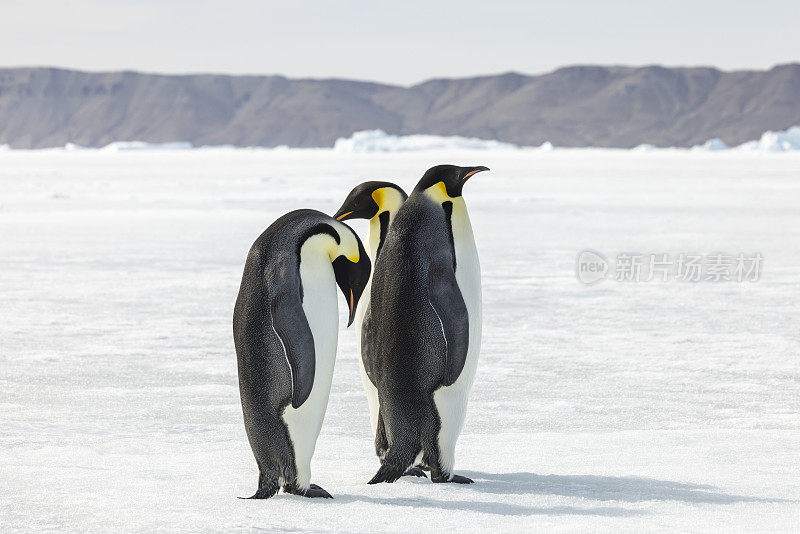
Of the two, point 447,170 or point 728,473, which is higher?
point 447,170

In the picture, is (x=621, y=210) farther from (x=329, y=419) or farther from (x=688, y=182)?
(x=329, y=419)

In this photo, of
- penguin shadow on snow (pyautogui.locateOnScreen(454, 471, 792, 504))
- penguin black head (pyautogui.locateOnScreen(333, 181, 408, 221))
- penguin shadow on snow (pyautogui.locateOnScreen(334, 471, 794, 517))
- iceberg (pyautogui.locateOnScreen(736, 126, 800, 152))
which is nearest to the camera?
penguin shadow on snow (pyautogui.locateOnScreen(334, 471, 794, 517))

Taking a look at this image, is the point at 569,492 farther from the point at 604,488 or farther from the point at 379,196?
the point at 379,196

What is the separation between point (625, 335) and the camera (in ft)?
17.7

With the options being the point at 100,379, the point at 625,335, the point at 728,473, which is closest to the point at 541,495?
the point at 728,473

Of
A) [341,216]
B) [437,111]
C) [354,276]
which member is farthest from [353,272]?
[437,111]

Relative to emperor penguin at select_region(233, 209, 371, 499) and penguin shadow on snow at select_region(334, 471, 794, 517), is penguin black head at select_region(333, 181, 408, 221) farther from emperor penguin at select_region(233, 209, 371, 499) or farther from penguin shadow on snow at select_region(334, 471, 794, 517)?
penguin shadow on snow at select_region(334, 471, 794, 517)

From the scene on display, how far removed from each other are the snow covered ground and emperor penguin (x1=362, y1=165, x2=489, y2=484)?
132mm

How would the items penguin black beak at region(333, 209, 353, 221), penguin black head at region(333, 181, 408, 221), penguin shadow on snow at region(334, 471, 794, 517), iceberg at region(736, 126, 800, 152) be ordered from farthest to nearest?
iceberg at region(736, 126, 800, 152) < penguin black head at region(333, 181, 408, 221) < penguin black beak at region(333, 209, 353, 221) < penguin shadow on snow at region(334, 471, 794, 517)

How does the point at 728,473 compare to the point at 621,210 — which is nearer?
the point at 728,473

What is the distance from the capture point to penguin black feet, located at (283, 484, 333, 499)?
259 centimetres

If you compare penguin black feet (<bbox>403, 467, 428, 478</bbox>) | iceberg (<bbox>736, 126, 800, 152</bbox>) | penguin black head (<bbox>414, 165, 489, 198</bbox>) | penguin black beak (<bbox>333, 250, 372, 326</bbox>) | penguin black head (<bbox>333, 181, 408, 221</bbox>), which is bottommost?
penguin black feet (<bbox>403, 467, 428, 478</bbox>)

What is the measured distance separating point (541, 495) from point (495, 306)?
3610mm

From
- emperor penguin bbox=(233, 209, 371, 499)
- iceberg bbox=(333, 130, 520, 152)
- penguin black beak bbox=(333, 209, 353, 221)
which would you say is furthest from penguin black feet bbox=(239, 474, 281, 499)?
iceberg bbox=(333, 130, 520, 152)
